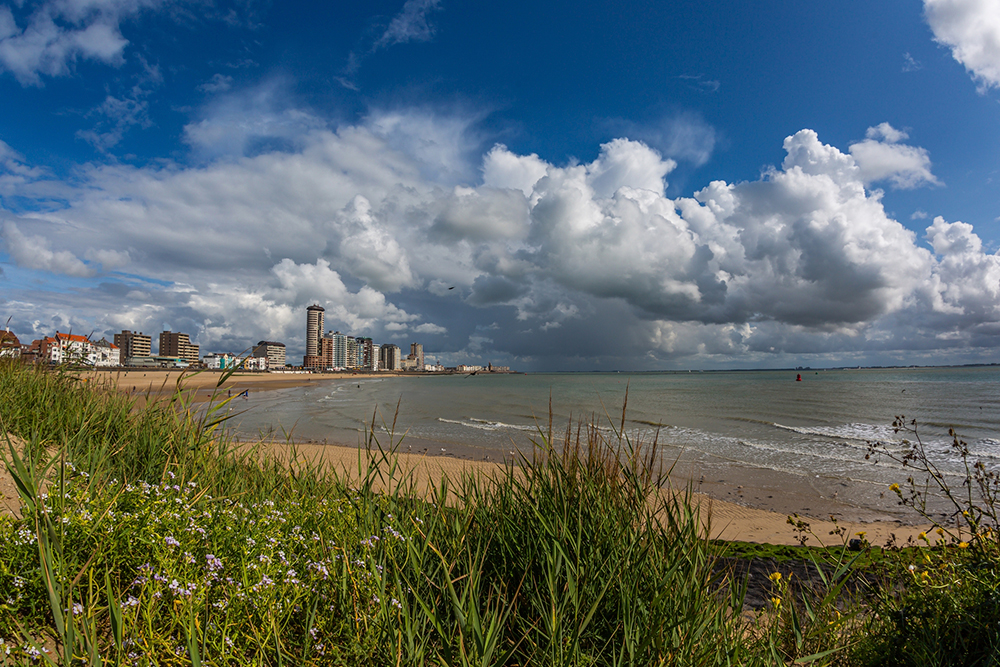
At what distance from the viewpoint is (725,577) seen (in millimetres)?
3047

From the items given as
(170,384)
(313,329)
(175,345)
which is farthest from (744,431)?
(175,345)

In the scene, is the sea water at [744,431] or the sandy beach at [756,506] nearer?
the sandy beach at [756,506]

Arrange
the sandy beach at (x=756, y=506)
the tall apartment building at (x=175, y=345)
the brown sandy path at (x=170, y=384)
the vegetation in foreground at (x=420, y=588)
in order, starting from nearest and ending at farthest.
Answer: the vegetation in foreground at (x=420, y=588)
the brown sandy path at (x=170, y=384)
the sandy beach at (x=756, y=506)
the tall apartment building at (x=175, y=345)

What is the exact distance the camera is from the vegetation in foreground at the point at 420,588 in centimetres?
194

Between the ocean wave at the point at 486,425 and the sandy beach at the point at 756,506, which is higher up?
the sandy beach at the point at 756,506

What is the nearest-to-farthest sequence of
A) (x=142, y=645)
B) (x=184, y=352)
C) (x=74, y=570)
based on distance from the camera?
(x=142, y=645) < (x=74, y=570) < (x=184, y=352)

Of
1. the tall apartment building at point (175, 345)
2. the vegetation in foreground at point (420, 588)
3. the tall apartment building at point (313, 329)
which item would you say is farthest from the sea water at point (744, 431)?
the tall apartment building at point (175, 345)

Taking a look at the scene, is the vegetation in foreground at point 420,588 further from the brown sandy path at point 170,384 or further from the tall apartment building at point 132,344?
the tall apartment building at point 132,344

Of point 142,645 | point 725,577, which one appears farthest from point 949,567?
point 142,645

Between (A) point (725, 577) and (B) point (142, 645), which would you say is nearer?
(B) point (142, 645)

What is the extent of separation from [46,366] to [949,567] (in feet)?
37.0

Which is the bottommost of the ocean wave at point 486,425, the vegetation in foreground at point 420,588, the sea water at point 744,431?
the ocean wave at point 486,425

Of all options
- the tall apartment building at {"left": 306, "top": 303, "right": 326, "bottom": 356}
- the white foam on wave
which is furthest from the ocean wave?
the tall apartment building at {"left": 306, "top": 303, "right": 326, "bottom": 356}

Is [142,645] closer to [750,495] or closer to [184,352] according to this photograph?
[750,495]
